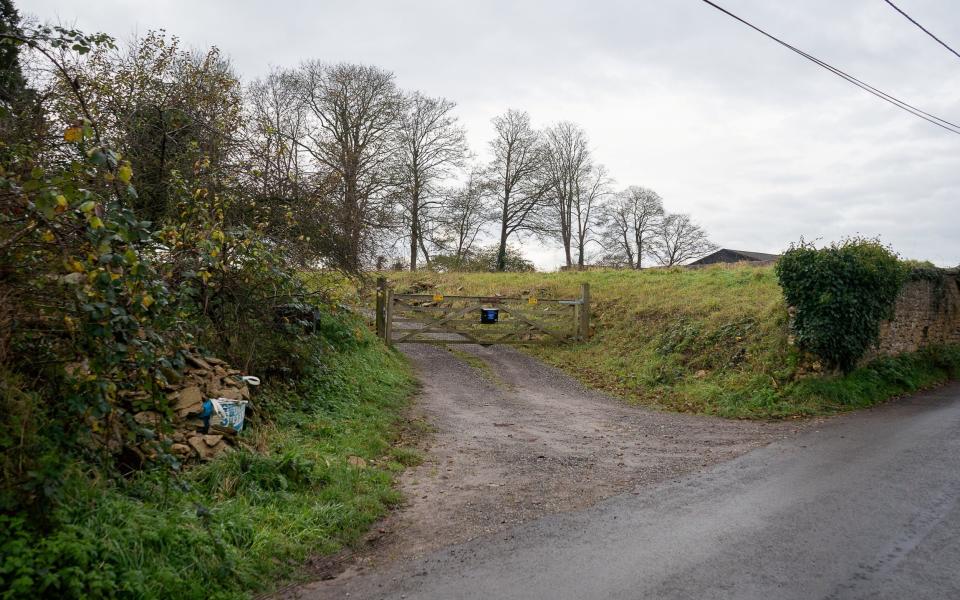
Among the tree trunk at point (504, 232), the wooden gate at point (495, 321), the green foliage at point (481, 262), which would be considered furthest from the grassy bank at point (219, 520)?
the tree trunk at point (504, 232)

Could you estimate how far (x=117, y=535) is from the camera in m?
3.83

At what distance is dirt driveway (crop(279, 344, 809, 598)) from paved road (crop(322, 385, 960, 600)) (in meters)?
0.33

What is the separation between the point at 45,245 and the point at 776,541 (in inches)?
227

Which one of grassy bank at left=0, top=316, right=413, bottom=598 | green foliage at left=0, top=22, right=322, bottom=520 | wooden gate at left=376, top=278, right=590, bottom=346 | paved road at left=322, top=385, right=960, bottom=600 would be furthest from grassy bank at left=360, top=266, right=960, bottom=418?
green foliage at left=0, top=22, right=322, bottom=520

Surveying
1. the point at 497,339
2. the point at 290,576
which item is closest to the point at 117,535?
the point at 290,576

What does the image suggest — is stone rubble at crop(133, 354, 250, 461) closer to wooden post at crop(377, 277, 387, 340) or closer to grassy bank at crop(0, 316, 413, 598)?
grassy bank at crop(0, 316, 413, 598)

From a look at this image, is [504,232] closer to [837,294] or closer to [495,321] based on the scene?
[495,321]

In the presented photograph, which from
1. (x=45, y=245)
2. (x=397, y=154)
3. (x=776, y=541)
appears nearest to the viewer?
(x=45, y=245)

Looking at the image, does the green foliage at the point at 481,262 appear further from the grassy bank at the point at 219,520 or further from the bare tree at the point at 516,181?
the grassy bank at the point at 219,520

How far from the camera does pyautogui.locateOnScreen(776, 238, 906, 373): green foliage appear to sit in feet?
40.2

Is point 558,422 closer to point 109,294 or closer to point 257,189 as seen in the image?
point 257,189

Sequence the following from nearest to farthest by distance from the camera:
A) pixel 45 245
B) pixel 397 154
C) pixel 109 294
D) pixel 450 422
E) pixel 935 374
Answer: pixel 109 294 < pixel 45 245 < pixel 450 422 < pixel 935 374 < pixel 397 154

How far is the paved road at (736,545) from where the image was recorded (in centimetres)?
416

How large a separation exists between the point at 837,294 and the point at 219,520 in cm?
1188
